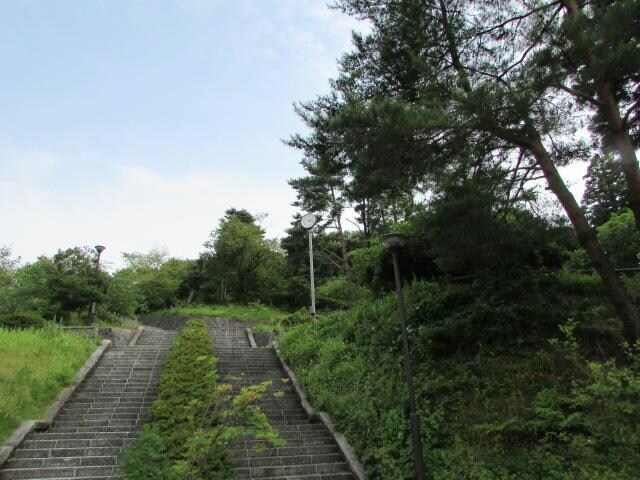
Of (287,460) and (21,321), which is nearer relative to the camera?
(287,460)

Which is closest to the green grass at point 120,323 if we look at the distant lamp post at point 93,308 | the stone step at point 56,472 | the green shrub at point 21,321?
the distant lamp post at point 93,308

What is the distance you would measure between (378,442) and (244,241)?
24090mm

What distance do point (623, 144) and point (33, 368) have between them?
13048 millimetres

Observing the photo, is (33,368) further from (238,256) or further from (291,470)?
(238,256)

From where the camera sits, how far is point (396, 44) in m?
9.04

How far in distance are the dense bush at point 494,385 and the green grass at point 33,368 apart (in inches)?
224

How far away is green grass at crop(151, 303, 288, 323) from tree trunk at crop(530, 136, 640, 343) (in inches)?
735

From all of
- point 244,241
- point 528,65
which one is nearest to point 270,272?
point 244,241

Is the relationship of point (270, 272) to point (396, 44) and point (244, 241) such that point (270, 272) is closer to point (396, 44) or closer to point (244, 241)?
point (244, 241)

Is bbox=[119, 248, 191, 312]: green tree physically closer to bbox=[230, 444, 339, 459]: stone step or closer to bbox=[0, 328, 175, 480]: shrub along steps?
bbox=[0, 328, 175, 480]: shrub along steps

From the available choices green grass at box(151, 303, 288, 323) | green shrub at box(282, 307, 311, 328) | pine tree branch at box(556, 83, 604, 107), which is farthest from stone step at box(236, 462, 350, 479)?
green grass at box(151, 303, 288, 323)

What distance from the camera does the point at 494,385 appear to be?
7.53 meters

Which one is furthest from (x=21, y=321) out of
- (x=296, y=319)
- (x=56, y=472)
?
(x=56, y=472)

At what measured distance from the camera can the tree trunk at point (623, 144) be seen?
282 inches
